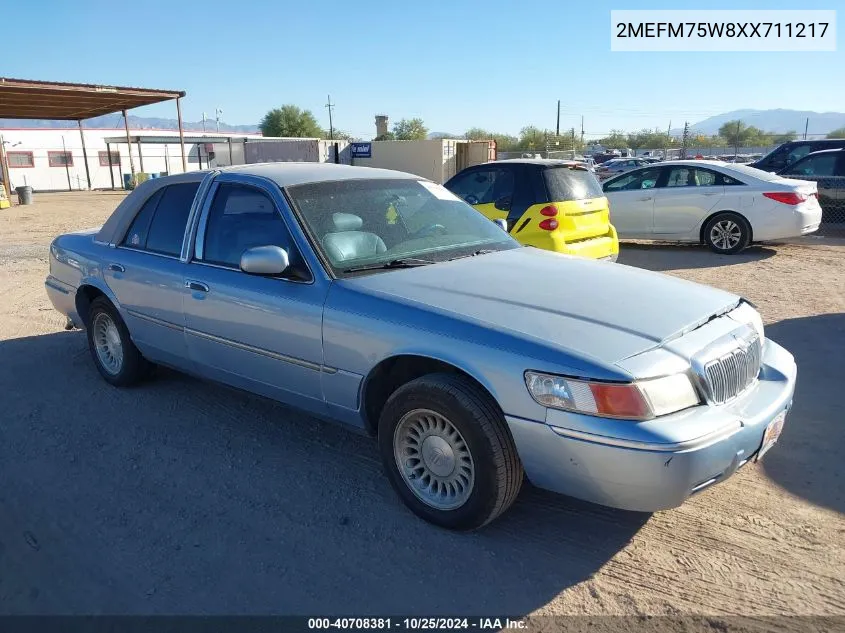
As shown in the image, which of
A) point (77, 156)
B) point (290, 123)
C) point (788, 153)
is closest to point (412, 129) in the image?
point (290, 123)

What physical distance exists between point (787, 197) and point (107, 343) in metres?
9.56

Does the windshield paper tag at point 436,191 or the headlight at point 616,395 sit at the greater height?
the windshield paper tag at point 436,191

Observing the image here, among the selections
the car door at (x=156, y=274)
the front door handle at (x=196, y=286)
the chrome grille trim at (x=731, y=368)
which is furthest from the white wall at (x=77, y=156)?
the chrome grille trim at (x=731, y=368)

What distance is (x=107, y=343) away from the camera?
5.25m

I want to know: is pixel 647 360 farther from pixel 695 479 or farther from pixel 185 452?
pixel 185 452

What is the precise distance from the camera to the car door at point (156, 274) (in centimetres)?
436

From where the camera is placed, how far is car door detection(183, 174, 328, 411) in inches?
139

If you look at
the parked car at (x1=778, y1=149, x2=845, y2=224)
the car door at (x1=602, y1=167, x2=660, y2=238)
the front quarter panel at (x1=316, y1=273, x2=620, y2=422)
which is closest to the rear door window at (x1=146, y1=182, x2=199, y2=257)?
the front quarter panel at (x1=316, y1=273, x2=620, y2=422)

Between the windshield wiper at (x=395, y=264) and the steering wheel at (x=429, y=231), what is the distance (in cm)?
31

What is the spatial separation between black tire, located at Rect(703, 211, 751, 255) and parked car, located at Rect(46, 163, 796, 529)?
7.47 metres

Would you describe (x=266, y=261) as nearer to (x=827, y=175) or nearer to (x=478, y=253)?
(x=478, y=253)

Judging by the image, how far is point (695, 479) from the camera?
2.60 m

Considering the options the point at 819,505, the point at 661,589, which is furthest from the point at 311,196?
the point at 819,505

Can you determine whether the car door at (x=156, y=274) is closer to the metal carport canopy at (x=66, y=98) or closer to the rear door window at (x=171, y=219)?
the rear door window at (x=171, y=219)
